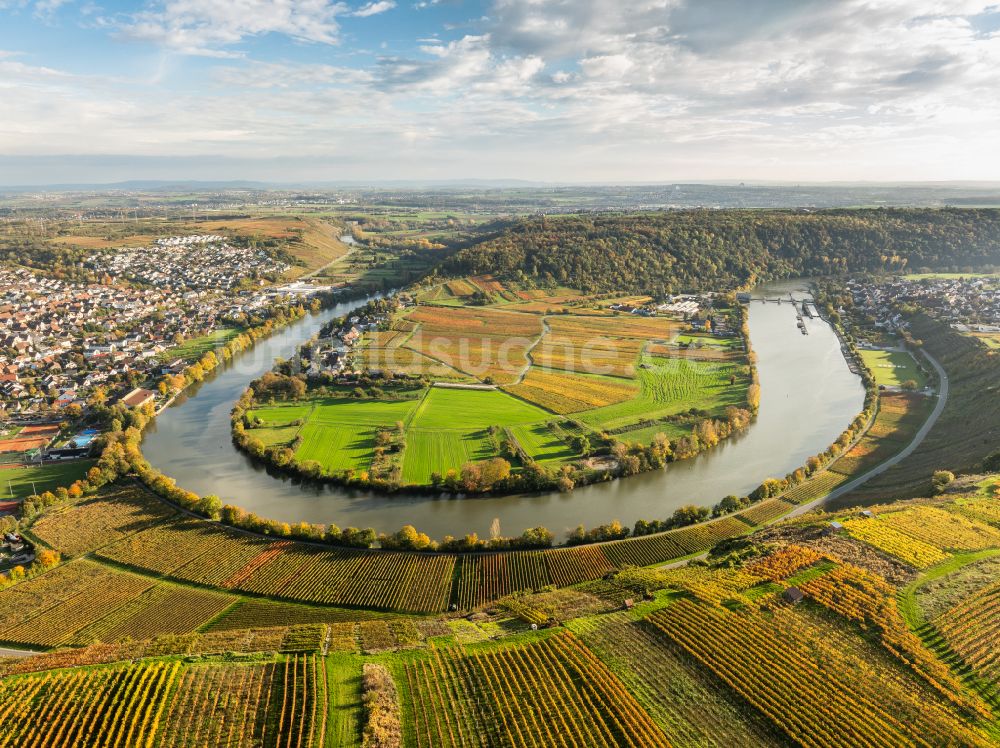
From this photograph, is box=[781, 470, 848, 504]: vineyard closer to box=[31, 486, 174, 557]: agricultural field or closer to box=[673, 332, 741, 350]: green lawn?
box=[673, 332, 741, 350]: green lawn

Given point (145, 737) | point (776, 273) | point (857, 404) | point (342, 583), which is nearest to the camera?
point (145, 737)

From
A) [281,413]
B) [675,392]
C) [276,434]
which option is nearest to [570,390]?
[675,392]

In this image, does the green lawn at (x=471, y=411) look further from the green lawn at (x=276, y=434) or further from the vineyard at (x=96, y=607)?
the vineyard at (x=96, y=607)

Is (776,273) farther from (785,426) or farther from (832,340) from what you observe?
(785,426)

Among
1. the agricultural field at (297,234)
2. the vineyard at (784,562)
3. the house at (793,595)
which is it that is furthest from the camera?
the agricultural field at (297,234)

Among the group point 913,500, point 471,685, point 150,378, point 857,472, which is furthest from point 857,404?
point 150,378

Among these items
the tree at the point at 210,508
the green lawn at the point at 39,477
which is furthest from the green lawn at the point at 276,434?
the green lawn at the point at 39,477
